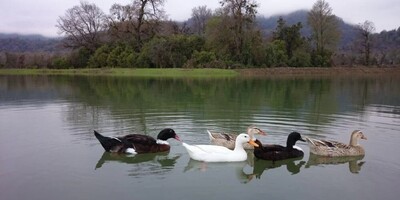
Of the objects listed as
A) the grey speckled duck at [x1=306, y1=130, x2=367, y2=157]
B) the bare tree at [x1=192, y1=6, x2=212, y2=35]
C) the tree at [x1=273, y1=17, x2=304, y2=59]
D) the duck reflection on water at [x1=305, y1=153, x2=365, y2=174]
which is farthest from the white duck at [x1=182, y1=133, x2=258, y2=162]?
the bare tree at [x1=192, y1=6, x2=212, y2=35]

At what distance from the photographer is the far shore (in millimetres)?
51500

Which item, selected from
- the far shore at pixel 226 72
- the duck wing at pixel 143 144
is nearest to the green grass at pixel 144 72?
the far shore at pixel 226 72

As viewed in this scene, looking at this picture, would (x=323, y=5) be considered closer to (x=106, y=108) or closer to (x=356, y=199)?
(x=106, y=108)

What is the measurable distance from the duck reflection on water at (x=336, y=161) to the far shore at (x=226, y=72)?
38744 mm

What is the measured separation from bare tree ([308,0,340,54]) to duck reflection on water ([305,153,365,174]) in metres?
56.1

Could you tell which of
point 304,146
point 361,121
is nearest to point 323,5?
point 361,121

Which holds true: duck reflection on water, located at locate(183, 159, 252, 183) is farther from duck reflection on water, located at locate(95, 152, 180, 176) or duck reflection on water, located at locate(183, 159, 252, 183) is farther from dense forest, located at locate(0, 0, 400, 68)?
dense forest, located at locate(0, 0, 400, 68)

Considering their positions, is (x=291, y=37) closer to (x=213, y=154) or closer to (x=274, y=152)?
(x=274, y=152)

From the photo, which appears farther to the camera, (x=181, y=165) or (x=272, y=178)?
(x=181, y=165)

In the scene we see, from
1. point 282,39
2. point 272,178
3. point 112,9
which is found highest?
point 112,9

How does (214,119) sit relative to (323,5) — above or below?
below

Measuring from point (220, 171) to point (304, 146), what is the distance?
3.63 m

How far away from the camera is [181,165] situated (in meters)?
9.48

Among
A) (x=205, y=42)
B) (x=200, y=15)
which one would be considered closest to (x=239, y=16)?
(x=205, y=42)
